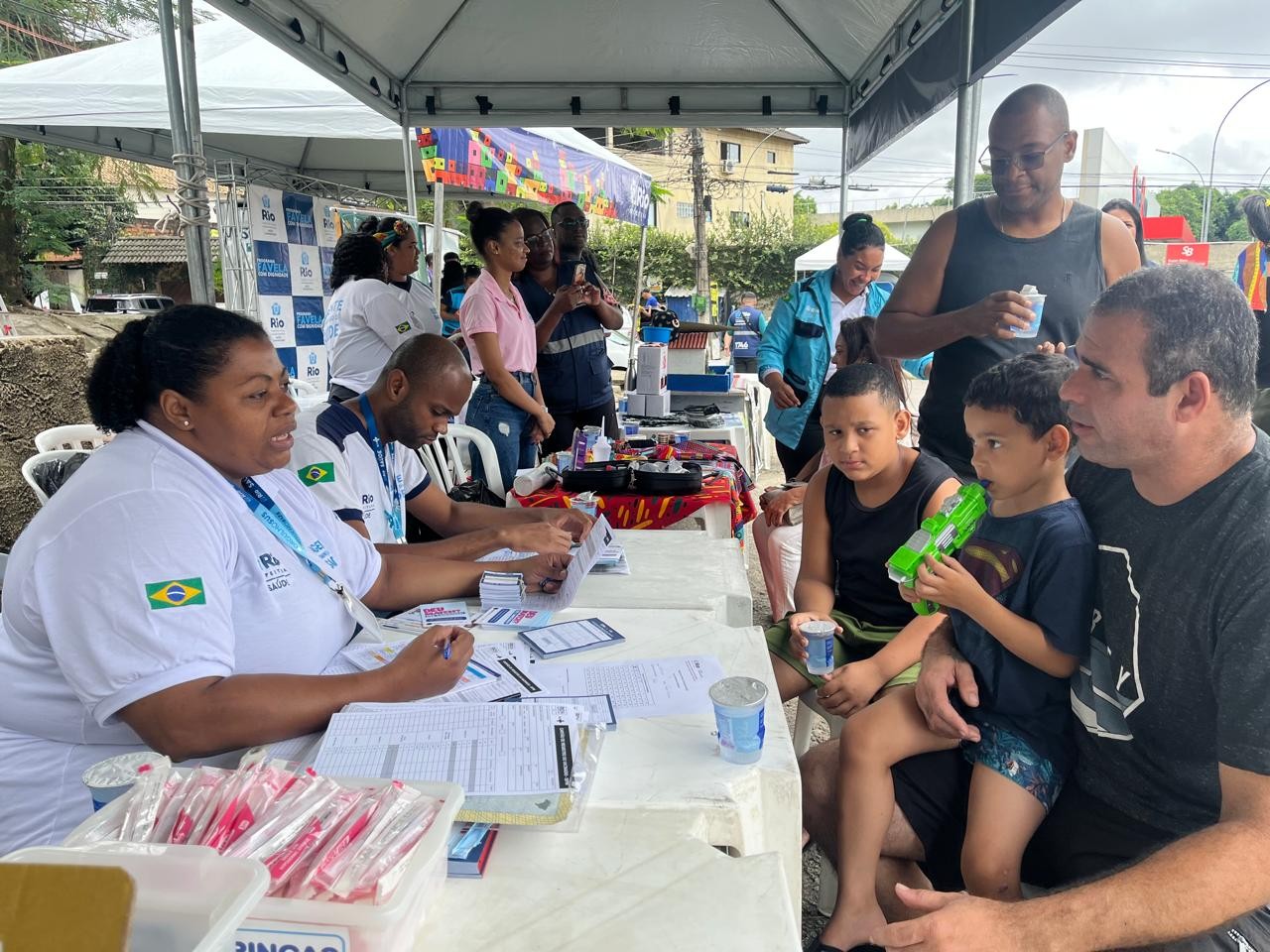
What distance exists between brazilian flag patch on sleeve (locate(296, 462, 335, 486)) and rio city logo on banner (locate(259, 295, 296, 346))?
4741 mm

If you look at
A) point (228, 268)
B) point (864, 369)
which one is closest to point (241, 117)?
point (228, 268)

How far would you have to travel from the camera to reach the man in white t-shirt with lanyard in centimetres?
219

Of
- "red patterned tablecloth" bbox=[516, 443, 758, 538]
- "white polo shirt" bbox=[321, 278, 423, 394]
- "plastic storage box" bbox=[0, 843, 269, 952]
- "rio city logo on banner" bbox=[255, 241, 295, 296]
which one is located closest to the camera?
"plastic storage box" bbox=[0, 843, 269, 952]

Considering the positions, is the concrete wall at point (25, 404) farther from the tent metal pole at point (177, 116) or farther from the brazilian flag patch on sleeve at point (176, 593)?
the brazilian flag patch on sleeve at point (176, 593)

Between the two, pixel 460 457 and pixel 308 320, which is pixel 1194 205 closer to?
pixel 308 320

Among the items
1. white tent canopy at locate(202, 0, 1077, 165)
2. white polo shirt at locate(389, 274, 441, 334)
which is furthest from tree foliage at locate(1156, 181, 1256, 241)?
white polo shirt at locate(389, 274, 441, 334)

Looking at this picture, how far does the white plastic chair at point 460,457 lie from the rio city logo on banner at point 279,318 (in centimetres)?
301

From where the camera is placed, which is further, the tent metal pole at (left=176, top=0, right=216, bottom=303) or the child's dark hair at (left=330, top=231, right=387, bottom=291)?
the child's dark hair at (left=330, top=231, right=387, bottom=291)

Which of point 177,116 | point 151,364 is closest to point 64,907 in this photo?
point 151,364

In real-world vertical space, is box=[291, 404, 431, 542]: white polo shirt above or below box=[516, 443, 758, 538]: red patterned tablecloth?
above

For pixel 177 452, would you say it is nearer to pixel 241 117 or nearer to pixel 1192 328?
pixel 1192 328

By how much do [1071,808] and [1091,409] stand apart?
0.73 metres

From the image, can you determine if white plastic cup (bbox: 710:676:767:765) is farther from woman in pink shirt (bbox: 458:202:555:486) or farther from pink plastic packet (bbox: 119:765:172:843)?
woman in pink shirt (bbox: 458:202:555:486)

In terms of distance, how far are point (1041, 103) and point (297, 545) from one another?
2250mm
